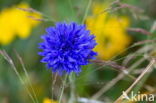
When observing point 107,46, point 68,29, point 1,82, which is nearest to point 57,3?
point 107,46

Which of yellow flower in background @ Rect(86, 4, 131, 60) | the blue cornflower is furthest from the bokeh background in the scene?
the blue cornflower

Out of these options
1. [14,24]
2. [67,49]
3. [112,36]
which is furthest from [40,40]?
[67,49]

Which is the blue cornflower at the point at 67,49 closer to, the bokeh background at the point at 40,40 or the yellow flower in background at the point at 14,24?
the bokeh background at the point at 40,40

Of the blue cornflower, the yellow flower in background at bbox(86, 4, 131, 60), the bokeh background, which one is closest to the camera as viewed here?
the blue cornflower

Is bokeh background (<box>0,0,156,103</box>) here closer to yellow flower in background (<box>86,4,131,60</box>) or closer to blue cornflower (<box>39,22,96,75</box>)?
yellow flower in background (<box>86,4,131,60</box>)

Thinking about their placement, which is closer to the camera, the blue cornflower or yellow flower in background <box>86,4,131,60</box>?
the blue cornflower

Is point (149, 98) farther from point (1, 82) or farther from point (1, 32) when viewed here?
point (1, 32)

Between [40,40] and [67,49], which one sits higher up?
[40,40]

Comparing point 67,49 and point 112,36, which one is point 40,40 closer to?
point 112,36
